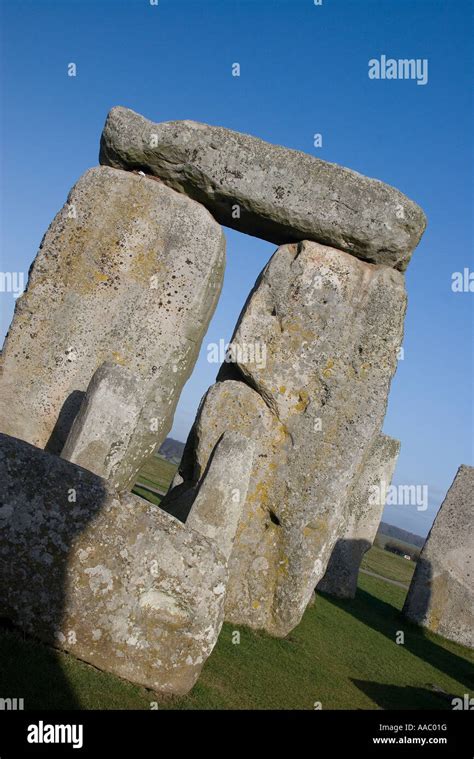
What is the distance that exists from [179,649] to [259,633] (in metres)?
3.69

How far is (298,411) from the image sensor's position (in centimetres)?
1043

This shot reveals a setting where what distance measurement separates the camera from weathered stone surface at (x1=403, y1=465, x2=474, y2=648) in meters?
13.7

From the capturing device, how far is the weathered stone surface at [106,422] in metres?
8.30

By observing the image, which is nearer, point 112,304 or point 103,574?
point 103,574

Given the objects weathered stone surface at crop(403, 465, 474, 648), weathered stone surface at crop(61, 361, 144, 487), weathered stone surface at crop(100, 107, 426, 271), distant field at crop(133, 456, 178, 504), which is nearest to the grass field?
weathered stone surface at crop(403, 465, 474, 648)

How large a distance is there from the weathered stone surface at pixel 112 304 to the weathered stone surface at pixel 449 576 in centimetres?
619

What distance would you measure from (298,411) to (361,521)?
5128mm

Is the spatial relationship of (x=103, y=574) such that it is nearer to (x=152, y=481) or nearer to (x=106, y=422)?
(x=106, y=422)

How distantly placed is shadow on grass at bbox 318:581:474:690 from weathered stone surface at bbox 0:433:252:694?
5630 millimetres

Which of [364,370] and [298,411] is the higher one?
[364,370]

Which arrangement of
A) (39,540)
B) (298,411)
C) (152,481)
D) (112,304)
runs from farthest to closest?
(152,481) → (298,411) → (112,304) → (39,540)

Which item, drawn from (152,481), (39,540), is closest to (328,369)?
(39,540)

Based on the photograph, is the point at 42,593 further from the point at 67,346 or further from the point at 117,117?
the point at 117,117

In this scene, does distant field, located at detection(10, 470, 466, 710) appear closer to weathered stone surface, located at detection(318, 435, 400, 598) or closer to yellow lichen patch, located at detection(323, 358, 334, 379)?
weathered stone surface, located at detection(318, 435, 400, 598)
